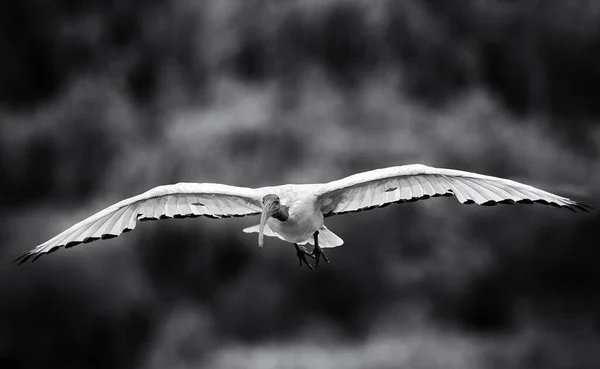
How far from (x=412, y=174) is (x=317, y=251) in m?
2.31

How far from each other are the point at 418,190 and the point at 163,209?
472 cm

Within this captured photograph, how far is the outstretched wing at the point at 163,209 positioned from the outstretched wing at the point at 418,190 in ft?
5.02

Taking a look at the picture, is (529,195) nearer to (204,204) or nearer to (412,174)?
(412,174)

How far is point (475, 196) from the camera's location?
14188mm

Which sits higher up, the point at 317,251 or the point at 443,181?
the point at 443,181

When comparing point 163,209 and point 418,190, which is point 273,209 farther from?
point 418,190

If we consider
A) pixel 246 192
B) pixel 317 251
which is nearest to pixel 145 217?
pixel 246 192

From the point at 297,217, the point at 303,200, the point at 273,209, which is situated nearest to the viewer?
the point at 273,209

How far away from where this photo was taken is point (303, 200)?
48.0 ft

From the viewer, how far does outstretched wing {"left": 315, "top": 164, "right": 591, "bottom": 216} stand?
46.0ft

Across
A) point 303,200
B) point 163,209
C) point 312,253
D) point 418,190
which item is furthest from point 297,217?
point 163,209

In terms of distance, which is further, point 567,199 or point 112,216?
point 112,216

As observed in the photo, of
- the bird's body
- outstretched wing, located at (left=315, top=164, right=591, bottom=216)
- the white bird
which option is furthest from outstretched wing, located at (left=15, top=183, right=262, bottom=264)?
outstretched wing, located at (left=315, top=164, right=591, bottom=216)

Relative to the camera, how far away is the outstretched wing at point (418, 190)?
14.0 metres
